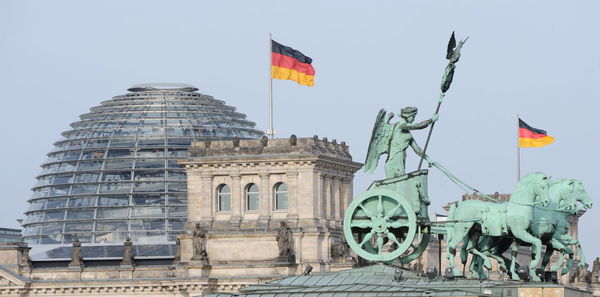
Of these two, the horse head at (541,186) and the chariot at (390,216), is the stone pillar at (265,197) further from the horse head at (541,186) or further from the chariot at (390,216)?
the chariot at (390,216)

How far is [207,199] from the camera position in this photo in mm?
169125

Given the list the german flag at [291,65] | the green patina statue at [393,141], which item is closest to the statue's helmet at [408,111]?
the green patina statue at [393,141]

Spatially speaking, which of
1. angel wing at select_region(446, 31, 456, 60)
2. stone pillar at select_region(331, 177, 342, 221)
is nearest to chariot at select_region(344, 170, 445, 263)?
angel wing at select_region(446, 31, 456, 60)

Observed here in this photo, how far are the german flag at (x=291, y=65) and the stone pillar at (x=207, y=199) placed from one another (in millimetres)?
14193

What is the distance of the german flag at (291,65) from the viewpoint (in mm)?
158000

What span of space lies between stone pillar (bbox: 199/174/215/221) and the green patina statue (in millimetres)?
94111

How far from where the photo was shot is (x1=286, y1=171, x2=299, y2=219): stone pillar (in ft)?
→ 545

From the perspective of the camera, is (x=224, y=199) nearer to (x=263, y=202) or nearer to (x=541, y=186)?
(x=263, y=202)

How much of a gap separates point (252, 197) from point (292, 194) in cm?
382

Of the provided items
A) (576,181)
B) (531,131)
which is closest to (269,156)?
(531,131)

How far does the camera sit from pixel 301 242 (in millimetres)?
165625

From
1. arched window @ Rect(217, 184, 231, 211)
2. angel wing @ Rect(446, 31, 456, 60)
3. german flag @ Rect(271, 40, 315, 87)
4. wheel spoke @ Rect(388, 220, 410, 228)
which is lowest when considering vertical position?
wheel spoke @ Rect(388, 220, 410, 228)

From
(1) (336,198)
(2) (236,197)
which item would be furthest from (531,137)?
(2) (236,197)

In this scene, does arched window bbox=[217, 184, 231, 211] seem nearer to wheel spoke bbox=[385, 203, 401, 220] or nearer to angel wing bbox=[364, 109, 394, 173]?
angel wing bbox=[364, 109, 394, 173]
